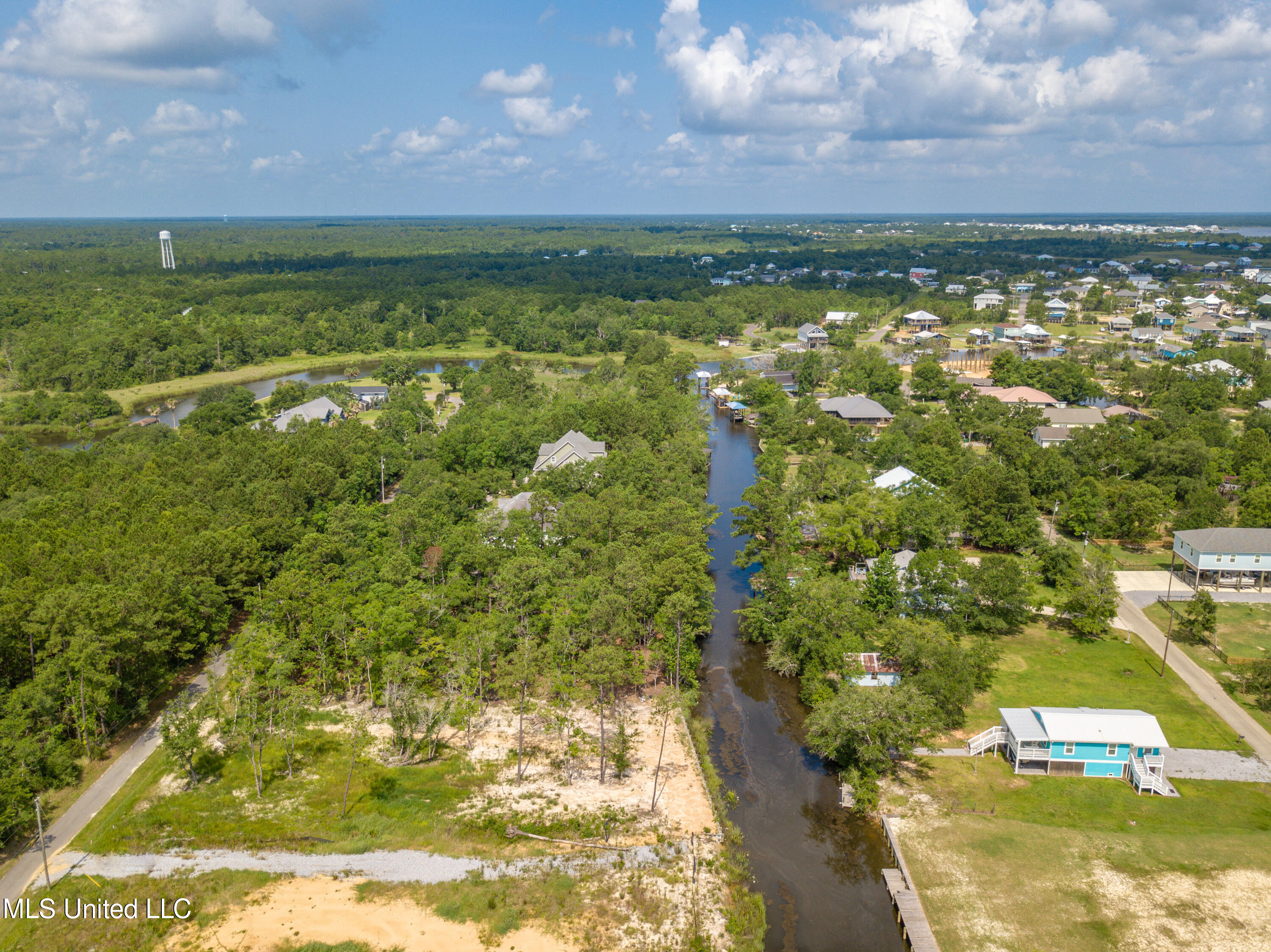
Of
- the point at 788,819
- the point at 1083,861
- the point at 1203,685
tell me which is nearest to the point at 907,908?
the point at 788,819

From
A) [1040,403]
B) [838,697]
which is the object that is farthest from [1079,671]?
[1040,403]

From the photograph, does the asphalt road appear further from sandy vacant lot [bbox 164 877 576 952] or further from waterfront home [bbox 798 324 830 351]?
waterfront home [bbox 798 324 830 351]

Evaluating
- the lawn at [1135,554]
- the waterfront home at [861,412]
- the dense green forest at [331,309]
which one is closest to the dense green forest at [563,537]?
→ the lawn at [1135,554]

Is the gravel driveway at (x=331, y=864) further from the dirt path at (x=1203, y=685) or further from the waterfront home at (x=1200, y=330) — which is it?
the waterfront home at (x=1200, y=330)

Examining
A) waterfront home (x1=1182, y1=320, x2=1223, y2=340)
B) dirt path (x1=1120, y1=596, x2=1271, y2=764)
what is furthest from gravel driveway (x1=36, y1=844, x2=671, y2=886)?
waterfront home (x1=1182, y1=320, x2=1223, y2=340)

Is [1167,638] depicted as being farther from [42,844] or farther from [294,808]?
[42,844]

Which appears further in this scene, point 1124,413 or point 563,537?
point 1124,413
